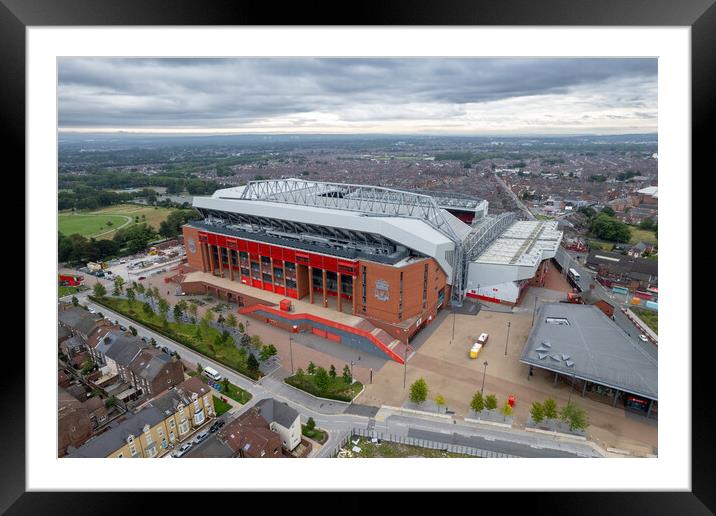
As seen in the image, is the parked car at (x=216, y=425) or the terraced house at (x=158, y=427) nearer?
the terraced house at (x=158, y=427)

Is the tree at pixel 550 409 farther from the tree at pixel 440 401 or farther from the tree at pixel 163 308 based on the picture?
the tree at pixel 163 308

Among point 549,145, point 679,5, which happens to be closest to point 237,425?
point 679,5

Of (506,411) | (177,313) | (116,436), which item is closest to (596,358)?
(506,411)

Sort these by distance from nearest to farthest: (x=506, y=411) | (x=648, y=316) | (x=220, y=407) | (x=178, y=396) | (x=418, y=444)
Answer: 1. (x=418, y=444)
2. (x=178, y=396)
3. (x=506, y=411)
4. (x=220, y=407)
5. (x=648, y=316)

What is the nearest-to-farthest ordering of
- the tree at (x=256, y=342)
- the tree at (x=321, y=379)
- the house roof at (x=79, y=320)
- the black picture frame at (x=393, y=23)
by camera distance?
the black picture frame at (x=393, y=23)
the tree at (x=321, y=379)
the house roof at (x=79, y=320)
the tree at (x=256, y=342)

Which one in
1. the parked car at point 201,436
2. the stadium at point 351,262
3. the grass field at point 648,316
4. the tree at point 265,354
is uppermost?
the stadium at point 351,262

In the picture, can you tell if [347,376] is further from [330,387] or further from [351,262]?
[351,262]

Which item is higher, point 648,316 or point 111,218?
point 111,218

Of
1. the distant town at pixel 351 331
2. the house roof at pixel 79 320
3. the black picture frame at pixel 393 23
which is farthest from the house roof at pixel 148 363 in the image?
the black picture frame at pixel 393 23
